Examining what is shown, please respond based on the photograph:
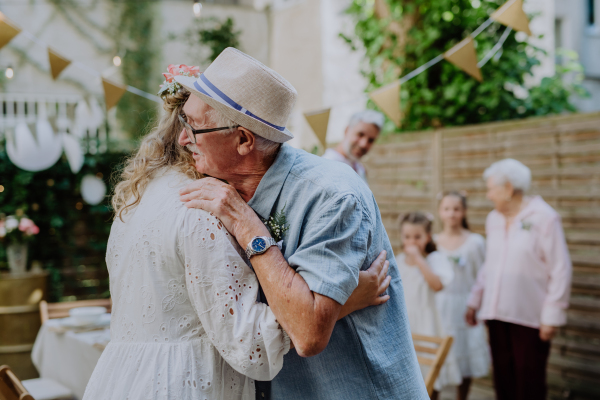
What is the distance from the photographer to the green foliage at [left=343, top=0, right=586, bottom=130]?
593 cm

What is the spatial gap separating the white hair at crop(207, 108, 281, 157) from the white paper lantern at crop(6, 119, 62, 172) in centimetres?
391

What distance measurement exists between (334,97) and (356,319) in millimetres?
8174

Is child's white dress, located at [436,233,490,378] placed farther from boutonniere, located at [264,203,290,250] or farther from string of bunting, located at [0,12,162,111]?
boutonniere, located at [264,203,290,250]

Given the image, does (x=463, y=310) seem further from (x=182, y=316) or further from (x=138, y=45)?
(x=138, y=45)

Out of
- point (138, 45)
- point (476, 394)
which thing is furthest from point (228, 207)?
point (138, 45)

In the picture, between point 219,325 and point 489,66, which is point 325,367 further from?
point 489,66

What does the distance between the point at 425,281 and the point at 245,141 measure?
8.89ft

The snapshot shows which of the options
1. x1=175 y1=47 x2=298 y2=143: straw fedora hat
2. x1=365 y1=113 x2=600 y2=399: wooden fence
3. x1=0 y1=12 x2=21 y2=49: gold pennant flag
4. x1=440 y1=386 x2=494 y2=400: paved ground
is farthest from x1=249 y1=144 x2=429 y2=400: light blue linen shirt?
x1=440 y1=386 x2=494 y2=400: paved ground

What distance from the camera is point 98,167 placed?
6.68 metres

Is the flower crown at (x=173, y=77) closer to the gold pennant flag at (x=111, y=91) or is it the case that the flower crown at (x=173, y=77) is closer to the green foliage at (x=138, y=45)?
the gold pennant flag at (x=111, y=91)

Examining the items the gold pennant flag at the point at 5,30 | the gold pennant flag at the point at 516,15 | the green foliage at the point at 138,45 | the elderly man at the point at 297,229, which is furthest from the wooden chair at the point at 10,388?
the green foliage at the point at 138,45

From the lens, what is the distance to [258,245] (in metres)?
1.40

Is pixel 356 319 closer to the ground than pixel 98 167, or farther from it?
closer to the ground

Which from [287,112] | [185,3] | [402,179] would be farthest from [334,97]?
[287,112]
